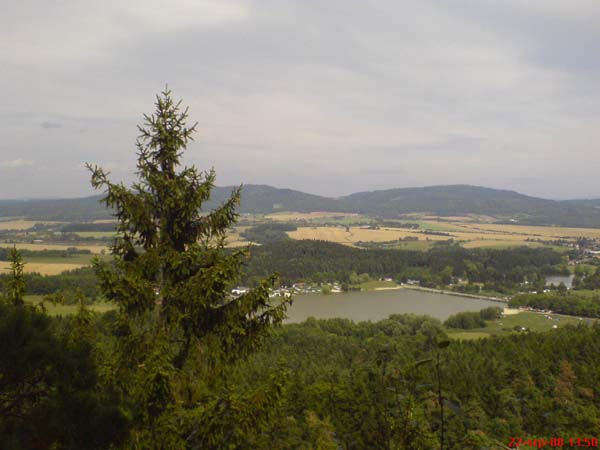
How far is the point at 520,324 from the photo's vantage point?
177ft

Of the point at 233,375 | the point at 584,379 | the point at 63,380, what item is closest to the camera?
the point at 63,380

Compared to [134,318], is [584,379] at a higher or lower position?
lower

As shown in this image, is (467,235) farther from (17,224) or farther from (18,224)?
(17,224)

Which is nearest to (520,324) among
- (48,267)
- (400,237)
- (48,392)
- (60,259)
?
(48,392)

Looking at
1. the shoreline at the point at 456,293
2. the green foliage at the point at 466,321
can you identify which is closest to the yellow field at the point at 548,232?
the shoreline at the point at 456,293

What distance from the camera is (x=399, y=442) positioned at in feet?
11.4

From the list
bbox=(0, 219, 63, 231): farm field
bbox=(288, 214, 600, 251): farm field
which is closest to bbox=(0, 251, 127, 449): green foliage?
bbox=(288, 214, 600, 251): farm field

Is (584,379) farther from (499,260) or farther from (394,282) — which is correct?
(499,260)

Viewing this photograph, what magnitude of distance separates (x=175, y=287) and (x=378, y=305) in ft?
210

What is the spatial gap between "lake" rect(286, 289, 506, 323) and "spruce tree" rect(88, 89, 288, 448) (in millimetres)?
50285

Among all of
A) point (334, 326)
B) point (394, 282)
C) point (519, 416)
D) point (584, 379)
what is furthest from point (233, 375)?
point (394, 282)

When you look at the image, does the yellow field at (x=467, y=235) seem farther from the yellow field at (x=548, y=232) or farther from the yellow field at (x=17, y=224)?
the yellow field at (x=17, y=224)

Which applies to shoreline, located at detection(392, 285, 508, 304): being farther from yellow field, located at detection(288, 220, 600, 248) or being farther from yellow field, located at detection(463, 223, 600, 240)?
yellow field, located at detection(463, 223, 600, 240)

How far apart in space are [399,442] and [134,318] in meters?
3.60
